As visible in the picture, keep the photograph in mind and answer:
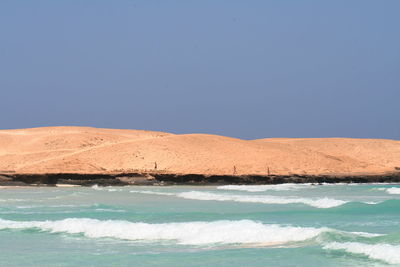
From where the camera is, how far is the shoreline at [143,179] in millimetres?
49781

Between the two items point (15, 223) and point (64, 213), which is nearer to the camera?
point (15, 223)

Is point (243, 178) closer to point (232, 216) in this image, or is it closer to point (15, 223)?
point (232, 216)

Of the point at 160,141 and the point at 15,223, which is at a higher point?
the point at 160,141

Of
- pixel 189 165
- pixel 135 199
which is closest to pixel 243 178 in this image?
pixel 189 165

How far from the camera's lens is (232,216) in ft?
75.4

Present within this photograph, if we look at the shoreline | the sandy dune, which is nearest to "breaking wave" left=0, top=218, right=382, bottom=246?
the shoreline

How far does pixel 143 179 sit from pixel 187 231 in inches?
1323

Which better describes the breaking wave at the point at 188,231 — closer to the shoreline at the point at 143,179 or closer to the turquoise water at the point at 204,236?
the turquoise water at the point at 204,236

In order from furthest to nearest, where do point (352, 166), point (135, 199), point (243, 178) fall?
point (352, 166), point (243, 178), point (135, 199)

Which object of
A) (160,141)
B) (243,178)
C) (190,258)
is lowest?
(190,258)

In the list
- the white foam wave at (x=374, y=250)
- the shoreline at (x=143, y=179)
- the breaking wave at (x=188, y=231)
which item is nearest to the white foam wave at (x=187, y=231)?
the breaking wave at (x=188, y=231)

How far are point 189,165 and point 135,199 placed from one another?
27899mm

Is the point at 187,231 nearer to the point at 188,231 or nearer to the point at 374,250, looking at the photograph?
the point at 188,231

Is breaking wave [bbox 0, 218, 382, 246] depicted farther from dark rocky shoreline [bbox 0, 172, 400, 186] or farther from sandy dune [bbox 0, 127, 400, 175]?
sandy dune [bbox 0, 127, 400, 175]
